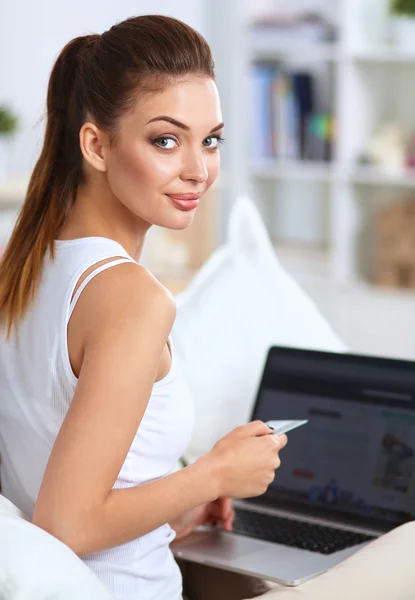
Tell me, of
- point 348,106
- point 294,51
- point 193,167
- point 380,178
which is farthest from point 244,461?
point 294,51

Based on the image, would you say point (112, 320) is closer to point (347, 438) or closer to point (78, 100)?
point (78, 100)

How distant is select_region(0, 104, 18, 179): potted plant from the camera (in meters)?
3.37

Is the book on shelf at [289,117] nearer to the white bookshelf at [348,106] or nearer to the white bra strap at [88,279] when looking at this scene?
the white bookshelf at [348,106]

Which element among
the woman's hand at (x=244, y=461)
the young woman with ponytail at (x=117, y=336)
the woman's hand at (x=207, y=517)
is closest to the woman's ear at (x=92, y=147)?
the young woman with ponytail at (x=117, y=336)

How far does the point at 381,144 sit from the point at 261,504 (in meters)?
2.47

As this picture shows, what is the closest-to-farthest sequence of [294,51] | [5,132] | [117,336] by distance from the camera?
[117,336]
[5,132]
[294,51]

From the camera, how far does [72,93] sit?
3.88 ft

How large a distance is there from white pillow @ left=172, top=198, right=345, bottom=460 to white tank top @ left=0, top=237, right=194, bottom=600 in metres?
0.58

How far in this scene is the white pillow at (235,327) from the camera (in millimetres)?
1750

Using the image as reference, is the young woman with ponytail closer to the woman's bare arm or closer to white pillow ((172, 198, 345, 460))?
the woman's bare arm

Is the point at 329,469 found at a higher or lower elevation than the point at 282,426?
lower

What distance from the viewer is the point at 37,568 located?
2.77ft

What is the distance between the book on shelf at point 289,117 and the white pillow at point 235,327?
202 centimetres

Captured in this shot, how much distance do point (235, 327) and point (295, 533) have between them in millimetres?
498
